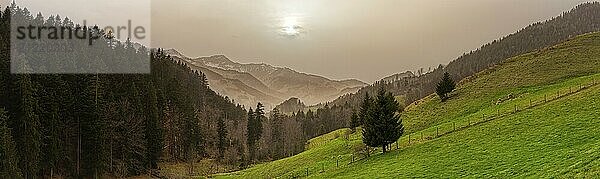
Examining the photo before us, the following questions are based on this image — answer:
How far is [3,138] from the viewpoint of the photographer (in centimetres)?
4959

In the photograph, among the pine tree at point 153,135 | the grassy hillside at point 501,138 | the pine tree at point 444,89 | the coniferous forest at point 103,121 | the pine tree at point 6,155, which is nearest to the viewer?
the grassy hillside at point 501,138

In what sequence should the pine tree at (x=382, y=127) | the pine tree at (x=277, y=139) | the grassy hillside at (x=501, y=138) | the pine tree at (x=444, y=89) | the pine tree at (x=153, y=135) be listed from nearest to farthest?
the grassy hillside at (x=501, y=138)
the pine tree at (x=382, y=127)
the pine tree at (x=153, y=135)
the pine tree at (x=444, y=89)
the pine tree at (x=277, y=139)

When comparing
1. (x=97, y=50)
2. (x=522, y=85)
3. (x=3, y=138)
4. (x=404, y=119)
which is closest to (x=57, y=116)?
(x=3, y=138)

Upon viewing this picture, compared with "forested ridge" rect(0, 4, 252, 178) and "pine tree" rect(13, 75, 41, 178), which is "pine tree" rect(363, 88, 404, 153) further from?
"pine tree" rect(13, 75, 41, 178)

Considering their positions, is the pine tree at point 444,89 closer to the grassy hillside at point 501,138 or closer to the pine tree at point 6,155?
the grassy hillside at point 501,138

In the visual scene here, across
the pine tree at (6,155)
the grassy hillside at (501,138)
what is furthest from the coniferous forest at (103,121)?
the grassy hillside at (501,138)

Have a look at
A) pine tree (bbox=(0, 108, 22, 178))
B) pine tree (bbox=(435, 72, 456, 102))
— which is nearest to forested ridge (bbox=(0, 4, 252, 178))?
pine tree (bbox=(0, 108, 22, 178))

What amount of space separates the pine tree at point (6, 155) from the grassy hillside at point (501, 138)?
3300 centimetres

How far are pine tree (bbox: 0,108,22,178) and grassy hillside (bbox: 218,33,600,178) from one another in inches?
1299

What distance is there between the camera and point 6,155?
50.8 m

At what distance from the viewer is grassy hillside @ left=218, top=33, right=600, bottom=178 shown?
34031mm

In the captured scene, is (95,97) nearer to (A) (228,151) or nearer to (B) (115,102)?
(B) (115,102)

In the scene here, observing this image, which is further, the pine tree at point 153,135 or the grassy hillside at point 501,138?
the pine tree at point 153,135

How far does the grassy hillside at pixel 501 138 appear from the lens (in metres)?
34.0
